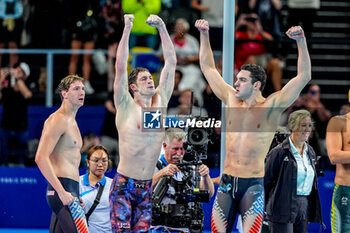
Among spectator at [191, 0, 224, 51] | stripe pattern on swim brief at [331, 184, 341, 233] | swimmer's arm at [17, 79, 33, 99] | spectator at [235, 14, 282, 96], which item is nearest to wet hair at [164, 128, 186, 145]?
stripe pattern on swim brief at [331, 184, 341, 233]

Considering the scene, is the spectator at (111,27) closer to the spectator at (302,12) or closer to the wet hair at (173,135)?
the spectator at (302,12)

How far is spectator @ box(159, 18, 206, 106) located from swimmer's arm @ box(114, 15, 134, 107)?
315cm

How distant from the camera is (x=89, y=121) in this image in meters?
9.87

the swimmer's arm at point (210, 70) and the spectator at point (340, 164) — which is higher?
the swimmer's arm at point (210, 70)

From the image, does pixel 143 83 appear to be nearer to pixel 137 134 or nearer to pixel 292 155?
pixel 137 134

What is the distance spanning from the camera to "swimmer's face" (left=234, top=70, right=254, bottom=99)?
288 inches

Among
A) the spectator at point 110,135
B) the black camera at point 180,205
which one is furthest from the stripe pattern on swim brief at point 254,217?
the spectator at point 110,135

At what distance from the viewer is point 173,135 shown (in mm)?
7793

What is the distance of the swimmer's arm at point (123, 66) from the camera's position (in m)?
7.05

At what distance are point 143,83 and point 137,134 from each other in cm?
48

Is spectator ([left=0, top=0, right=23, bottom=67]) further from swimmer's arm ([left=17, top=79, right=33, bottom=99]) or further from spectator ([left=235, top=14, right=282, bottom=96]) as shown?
spectator ([left=235, top=14, right=282, bottom=96])

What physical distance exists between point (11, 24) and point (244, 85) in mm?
5248

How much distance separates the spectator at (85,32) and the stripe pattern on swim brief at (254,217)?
4462mm

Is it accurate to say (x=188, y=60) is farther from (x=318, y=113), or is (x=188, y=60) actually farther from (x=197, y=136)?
(x=197, y=136)
